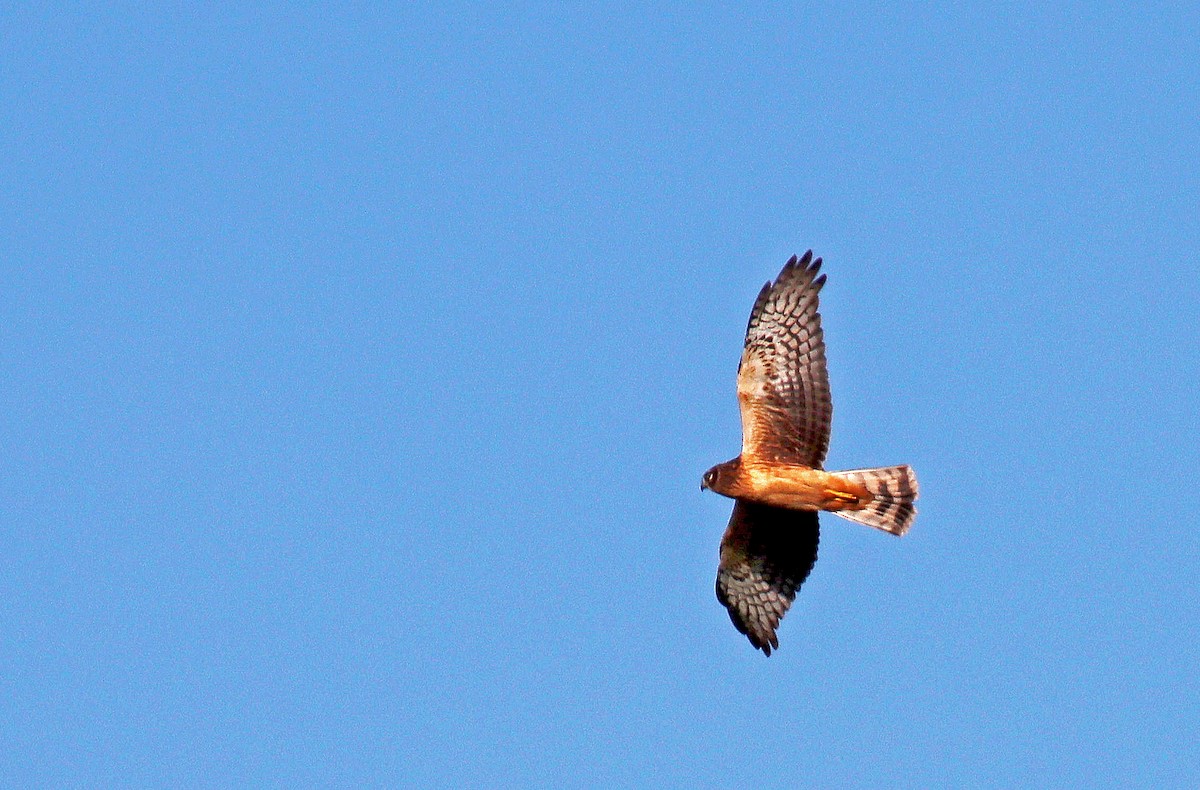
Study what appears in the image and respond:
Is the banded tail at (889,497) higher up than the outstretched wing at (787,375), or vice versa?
the outstretched wing at (787,375)

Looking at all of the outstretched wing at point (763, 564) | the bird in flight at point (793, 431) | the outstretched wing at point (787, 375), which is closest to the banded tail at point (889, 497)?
the bird in flight at point (793, 431)

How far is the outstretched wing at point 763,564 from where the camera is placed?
15.8 metres

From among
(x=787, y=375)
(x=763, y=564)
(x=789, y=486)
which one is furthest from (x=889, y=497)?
(x=763, y=564)

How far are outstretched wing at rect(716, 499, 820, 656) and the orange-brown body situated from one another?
744mm

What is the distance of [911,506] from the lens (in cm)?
1495

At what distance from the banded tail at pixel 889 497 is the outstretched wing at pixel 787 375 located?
1.38 feet

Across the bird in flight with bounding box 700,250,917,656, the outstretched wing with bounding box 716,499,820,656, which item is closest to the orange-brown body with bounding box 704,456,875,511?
the bird in flight with bounding box 700,250,917,656

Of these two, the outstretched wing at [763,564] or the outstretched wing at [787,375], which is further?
the outstretched wing at [763,564]

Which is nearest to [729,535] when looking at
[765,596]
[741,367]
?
[765,596]

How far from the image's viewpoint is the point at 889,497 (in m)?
15.0

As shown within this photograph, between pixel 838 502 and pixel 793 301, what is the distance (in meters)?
1.65

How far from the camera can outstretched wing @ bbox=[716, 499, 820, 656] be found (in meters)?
15.8

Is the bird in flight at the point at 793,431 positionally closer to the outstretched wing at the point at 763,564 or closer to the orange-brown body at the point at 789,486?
the orange-brown body at the point at 789,486

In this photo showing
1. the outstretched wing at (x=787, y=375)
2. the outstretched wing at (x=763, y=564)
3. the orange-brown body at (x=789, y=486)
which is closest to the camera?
the orange-brown body at (x=789, y=486)
